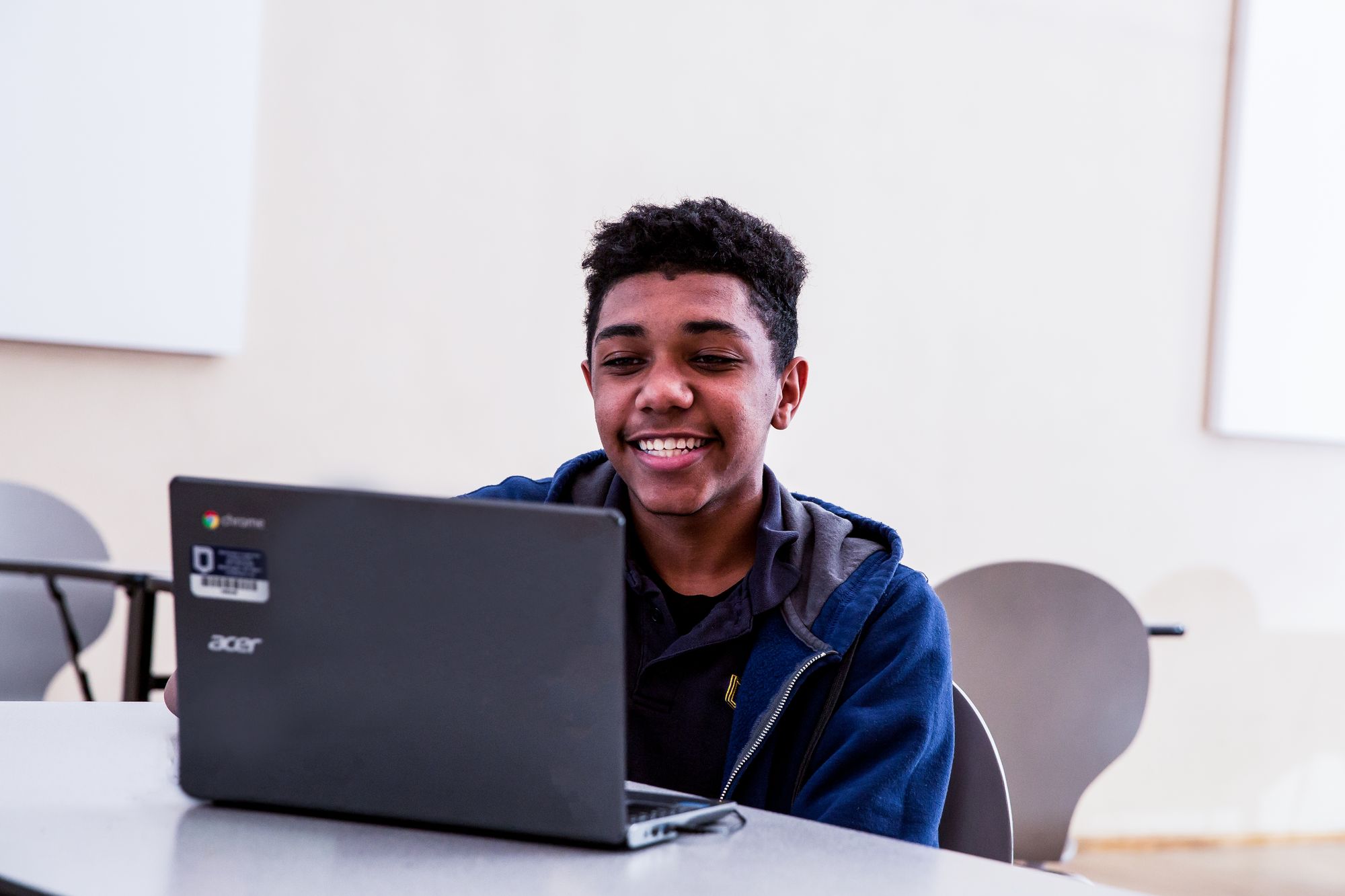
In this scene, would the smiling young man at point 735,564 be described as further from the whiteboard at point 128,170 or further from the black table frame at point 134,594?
the whiteboard at point 128,170

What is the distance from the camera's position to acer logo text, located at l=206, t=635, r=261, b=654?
89 cm

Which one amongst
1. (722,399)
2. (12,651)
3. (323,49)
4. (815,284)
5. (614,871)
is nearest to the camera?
(614,871)

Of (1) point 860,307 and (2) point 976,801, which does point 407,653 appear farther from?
(1) point 860,307

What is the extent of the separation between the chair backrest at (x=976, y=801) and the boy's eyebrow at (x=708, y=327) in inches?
18.3

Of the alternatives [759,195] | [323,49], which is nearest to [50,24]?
[323,49]

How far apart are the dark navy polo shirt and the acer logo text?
472 mm

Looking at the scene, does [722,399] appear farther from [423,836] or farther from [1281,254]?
[1281,254]

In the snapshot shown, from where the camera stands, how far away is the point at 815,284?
339 centimetres

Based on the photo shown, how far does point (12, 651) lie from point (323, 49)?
1409 millimetres

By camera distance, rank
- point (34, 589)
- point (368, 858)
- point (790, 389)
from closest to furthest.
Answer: point (368, 858)
point (790, 389)
point (34, 589)

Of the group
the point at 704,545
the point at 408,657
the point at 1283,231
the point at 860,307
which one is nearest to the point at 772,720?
the point at 704,545

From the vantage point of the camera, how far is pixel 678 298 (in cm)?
141

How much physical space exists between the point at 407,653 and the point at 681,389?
59 cm

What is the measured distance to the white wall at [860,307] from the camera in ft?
9.53
